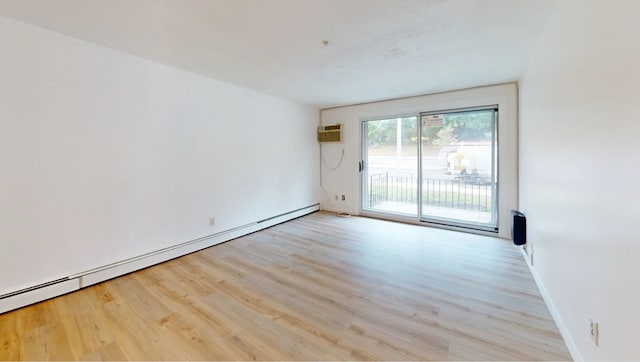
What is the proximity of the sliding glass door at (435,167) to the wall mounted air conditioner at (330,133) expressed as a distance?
527 mm

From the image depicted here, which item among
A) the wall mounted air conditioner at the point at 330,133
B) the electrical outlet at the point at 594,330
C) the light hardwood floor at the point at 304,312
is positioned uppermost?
the wall mounted air conditioner at the point at 330,133

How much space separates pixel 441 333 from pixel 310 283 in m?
1.21

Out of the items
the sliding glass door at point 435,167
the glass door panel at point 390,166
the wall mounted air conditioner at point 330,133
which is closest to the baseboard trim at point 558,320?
the sliding glass door at point 435,167

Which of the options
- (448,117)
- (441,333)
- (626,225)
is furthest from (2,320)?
(448,117)

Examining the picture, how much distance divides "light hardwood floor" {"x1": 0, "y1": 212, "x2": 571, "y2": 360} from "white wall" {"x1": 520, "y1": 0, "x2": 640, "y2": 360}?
0.45 meters

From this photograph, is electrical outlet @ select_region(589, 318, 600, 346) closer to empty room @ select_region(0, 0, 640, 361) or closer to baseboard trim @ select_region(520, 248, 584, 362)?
empty room @ select_region(0, 0, 640, 361)

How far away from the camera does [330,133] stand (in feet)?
18.2

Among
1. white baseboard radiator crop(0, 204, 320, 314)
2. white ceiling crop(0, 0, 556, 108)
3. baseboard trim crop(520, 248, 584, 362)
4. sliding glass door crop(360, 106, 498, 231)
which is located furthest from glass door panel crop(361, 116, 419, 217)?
white baseboard radiator crop(0, 204, 320, 314)

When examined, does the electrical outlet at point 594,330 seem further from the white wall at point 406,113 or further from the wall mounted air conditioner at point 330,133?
the wall mounted air conditioner at point 330,133

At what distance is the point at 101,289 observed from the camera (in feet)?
8.09

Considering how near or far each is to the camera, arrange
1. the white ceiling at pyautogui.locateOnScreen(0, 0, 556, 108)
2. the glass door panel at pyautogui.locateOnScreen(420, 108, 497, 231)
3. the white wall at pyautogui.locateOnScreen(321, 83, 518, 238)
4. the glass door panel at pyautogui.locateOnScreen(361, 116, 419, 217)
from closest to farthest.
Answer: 1. the white ceiling at pyautogui.locateOnScreen(0, 0, 556, 108)
2. the white wall at pyautogui.locateOnScreen(321, 83, 518, 238)
3. the glass door panel at pyautogui.locateOnScreen(420, 108, 497, 231)
4. the glass door panel at pyautogui.locateOnScreen(361, 116, 419, 217)

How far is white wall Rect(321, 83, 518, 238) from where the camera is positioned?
3.82 m

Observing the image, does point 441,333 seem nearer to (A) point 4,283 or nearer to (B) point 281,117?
(A) point 4,283

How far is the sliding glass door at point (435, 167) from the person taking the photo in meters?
4.17
